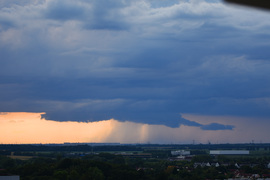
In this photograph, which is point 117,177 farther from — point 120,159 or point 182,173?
point 120,159

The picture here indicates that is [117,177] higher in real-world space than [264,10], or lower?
lower

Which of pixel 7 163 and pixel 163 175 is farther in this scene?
pixel 7 163

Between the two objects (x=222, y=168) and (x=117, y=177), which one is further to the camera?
(x=222, y=168)

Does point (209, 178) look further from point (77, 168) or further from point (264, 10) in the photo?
point (264, 10)

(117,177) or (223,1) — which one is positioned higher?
(223,1)

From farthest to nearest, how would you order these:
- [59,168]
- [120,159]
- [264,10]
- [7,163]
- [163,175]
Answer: [120,159]
[7,163]
[59,168]
[163,175]
[264,10]

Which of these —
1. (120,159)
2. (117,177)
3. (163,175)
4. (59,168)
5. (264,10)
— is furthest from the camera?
(120,159)

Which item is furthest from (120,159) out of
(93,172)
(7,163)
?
(93,172)

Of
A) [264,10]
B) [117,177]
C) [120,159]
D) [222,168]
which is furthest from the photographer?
[120,159]

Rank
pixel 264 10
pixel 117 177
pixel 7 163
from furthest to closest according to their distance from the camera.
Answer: pixel 7 163 → pixel 117 177 → pixel 264 10

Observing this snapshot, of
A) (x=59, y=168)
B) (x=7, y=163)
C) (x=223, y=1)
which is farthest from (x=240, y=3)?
(x=7, y=163)
